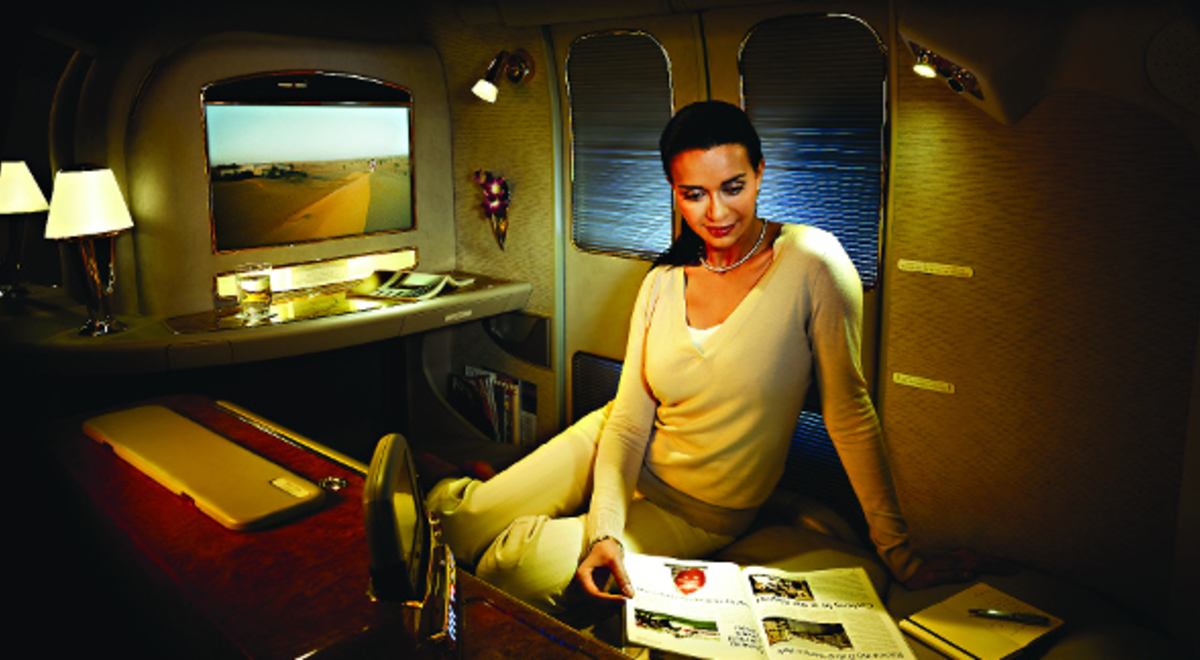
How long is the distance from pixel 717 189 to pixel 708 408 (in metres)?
0.53

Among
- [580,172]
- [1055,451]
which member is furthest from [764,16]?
[1055,451]

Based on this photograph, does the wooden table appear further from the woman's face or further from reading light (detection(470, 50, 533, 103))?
reading light (detection(470, 50, 533, 103))

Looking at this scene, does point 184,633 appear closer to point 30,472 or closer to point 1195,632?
point 30,472

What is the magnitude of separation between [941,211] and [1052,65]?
0.91 meters

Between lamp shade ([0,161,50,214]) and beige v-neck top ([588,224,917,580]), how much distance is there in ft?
7.69

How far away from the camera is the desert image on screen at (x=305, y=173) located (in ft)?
10.1

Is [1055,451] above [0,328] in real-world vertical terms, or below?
below

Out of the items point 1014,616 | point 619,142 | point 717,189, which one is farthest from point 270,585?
point 619,142

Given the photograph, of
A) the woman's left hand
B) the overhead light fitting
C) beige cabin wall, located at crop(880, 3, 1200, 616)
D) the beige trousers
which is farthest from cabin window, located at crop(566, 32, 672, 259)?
the woman's left hand

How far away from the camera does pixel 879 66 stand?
7.68 feet

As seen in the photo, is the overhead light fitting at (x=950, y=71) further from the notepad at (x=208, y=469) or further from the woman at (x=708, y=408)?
the notepad at (x=208, y=469)

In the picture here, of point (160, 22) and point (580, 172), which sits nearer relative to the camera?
point (160, 22)

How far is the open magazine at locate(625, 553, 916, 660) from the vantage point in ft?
4.37

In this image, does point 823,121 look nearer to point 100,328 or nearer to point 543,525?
point 543,525
